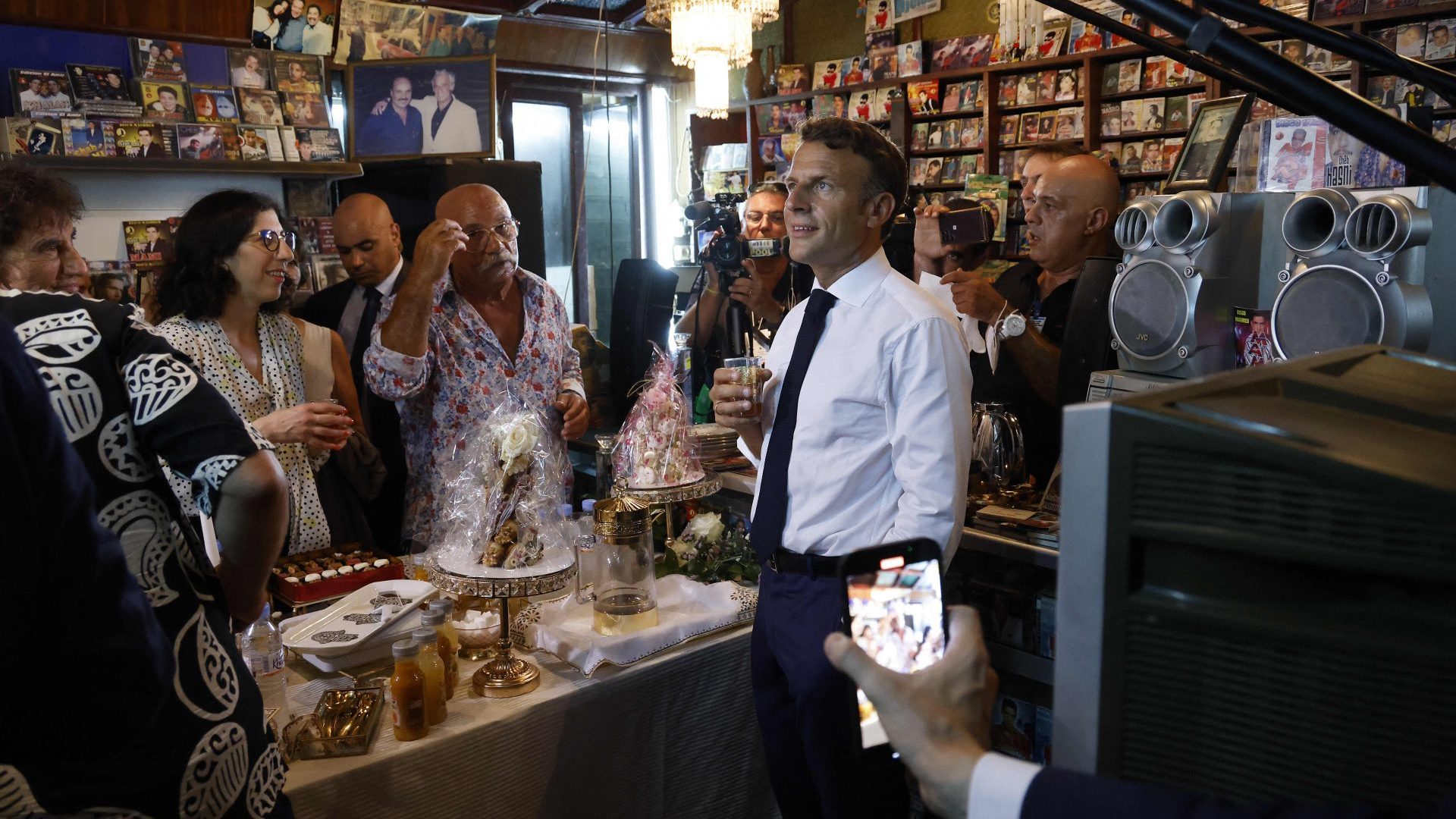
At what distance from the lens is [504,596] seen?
1.94 m

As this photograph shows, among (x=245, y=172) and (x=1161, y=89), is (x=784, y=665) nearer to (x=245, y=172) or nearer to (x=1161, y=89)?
(x=245, y=172)

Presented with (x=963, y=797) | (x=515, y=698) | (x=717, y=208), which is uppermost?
(x=717, y=208)

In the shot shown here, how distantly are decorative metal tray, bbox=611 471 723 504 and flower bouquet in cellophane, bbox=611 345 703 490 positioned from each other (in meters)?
0.01

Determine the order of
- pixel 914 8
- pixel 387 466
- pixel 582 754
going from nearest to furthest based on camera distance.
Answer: pixel 582 754
pixel 387 466
pixel 914 8

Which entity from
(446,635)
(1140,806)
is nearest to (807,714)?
(446,635)

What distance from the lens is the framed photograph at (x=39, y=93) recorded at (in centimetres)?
395

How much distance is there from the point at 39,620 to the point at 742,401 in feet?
4.31

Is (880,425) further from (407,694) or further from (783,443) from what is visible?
(407,694)

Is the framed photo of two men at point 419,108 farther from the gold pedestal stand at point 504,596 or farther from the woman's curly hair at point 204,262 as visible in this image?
the gold pedestal stand at point 504,596

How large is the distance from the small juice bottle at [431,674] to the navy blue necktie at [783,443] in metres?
0.66

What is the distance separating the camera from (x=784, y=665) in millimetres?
1955

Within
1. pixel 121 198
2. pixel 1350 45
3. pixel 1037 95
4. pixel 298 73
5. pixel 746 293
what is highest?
pixel 1037 95

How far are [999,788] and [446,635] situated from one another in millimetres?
1512

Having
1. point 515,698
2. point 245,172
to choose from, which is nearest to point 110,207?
point 245,172
